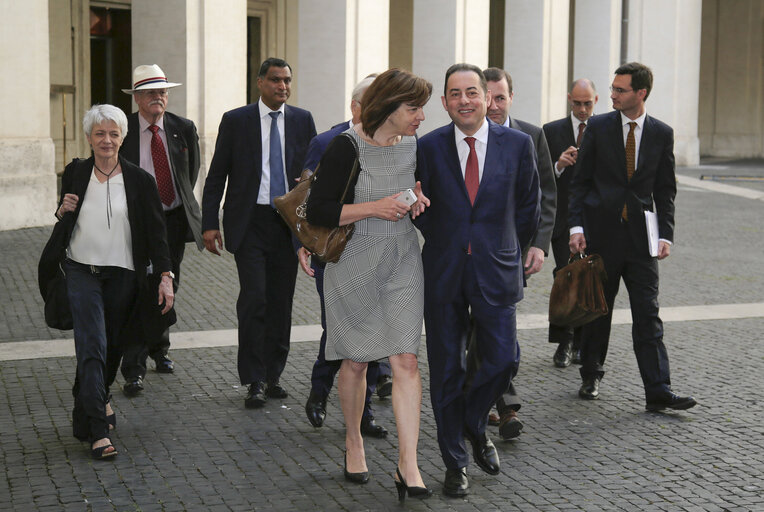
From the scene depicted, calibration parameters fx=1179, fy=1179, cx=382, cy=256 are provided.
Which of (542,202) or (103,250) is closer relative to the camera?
(103,250)

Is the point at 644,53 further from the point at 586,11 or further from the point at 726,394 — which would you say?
the point at 726,394

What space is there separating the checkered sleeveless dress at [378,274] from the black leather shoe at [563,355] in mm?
2852

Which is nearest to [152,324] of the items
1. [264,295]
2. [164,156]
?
[264,295]

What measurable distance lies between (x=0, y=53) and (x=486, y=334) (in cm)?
1030

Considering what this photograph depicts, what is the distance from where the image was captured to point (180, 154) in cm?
730

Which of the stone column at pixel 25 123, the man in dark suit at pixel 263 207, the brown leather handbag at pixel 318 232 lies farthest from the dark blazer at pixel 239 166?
the stone column at pixel 25 123

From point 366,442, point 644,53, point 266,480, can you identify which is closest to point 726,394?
point 366,442

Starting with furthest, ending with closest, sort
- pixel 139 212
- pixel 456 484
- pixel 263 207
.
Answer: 1. pixel 263 207
2. pixel 139 212
3. pixel 456 484

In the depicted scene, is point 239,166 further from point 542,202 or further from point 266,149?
point 542,202

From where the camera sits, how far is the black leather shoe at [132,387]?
6.65m

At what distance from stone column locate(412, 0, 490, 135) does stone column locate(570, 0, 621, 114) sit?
18.5 ft

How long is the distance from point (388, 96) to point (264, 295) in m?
2.12

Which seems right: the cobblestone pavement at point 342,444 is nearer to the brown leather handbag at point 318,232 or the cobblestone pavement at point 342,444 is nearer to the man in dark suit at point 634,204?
the man in dark suit at point 634,204

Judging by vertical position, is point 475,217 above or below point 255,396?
above
